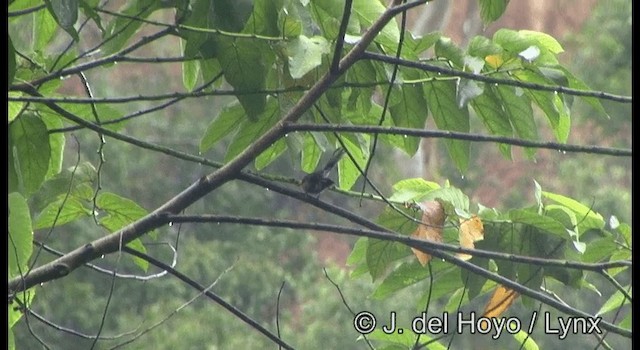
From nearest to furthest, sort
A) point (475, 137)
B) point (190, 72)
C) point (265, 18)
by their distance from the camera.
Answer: point (475, 137) < point (265, 18) < point (190, 72)

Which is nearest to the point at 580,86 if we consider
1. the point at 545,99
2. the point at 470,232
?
the point at 545,99

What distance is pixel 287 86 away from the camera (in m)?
0.77

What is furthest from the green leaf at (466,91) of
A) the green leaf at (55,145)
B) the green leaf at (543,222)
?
the green leaf at (55,145)

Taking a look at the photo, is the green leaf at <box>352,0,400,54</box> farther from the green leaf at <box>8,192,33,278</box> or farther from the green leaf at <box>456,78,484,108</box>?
the green leaf at <box>8,192,33,278</box>

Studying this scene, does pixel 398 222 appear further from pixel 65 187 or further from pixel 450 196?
pixel 65 187

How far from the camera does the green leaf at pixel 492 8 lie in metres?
0.66

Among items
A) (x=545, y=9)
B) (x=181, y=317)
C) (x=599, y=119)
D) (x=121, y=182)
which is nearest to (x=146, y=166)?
(x=121, y=182)

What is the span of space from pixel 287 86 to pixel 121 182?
3786 mm

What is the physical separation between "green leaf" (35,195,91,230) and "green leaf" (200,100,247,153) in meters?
0.12

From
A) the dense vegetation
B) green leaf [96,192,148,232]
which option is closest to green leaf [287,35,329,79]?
the dense vegetation

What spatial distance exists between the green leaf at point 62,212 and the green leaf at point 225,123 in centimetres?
12

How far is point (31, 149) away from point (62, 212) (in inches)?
4.9

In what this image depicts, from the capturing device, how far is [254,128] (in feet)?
2.56

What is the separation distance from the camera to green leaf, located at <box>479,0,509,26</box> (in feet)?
2.17
